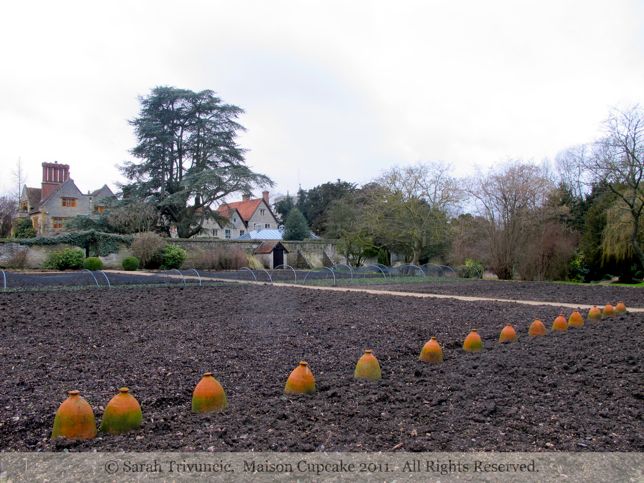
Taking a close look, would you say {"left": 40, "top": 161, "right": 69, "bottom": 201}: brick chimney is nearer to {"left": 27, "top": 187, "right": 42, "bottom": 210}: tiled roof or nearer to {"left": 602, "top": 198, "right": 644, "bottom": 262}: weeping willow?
{"left": 27, "top": 187, "right": 42, "bottom": 210}: tiled roof

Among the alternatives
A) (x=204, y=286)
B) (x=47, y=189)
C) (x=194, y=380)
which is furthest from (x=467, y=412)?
(x=47, y=189)

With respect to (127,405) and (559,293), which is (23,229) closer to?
(559,293)

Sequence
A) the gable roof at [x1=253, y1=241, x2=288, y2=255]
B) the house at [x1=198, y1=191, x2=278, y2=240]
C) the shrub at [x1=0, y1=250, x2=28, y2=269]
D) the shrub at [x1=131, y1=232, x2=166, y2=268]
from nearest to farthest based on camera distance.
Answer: the shrub at [x1=0, y1=250, x2=28, y2=269], the shrub at [x1=131, y1=232, x2=166, y2=268], the gable roof at [x1=253, y1=241, x2=288, y2=255], the house at [x1=198, y1=191, x2=278, y2=240]

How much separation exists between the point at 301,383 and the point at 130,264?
75.2 feet

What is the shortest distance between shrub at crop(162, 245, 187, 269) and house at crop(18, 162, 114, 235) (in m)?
22.9

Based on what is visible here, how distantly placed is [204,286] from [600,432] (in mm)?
13278

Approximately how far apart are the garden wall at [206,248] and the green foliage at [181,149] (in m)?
4.16

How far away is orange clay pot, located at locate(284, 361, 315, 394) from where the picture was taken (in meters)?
4.52

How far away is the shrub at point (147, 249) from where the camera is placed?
26.7 meters

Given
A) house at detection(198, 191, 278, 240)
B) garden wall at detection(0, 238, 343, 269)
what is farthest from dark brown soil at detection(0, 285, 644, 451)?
house at detection(198, 191, 278, 240)

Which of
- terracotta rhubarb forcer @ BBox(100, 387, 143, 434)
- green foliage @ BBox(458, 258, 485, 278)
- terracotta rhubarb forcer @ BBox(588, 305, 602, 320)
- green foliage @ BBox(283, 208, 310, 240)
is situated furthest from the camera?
green foliage @ BBox(283, 208, 310, 240)

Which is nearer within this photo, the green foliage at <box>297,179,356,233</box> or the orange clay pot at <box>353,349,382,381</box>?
the orange clay pot at <box>353,349,382,381</box>

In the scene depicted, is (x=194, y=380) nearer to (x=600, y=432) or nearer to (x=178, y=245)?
(x=600, y=432)

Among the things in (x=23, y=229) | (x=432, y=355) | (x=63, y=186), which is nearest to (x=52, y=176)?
(x=63, y=186)
